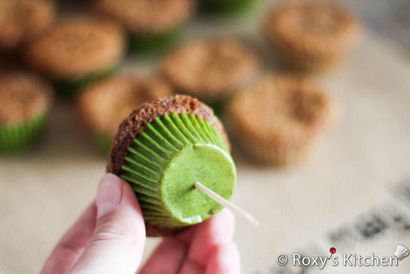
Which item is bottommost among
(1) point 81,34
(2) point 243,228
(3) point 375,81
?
(2) point 243,228

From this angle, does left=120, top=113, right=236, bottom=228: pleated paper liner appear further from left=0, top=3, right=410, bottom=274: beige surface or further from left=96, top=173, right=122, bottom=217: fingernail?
left=0, top=3, right=410, bottom=274: beige surface

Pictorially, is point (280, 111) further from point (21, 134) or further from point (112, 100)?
point (21, 134)

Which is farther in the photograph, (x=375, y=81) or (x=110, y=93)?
(x=375, y=81)

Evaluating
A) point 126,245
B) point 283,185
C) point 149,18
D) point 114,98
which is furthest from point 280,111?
point 126,245

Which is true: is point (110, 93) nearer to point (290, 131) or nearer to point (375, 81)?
point (290, 131)

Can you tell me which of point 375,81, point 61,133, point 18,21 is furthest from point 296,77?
point 18,21

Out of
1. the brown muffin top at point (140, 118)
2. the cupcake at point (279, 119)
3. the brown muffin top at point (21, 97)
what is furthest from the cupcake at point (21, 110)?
the brown muffin top at point (140, 118)

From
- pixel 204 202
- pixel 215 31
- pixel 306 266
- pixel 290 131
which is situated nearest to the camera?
pixel 204 202
